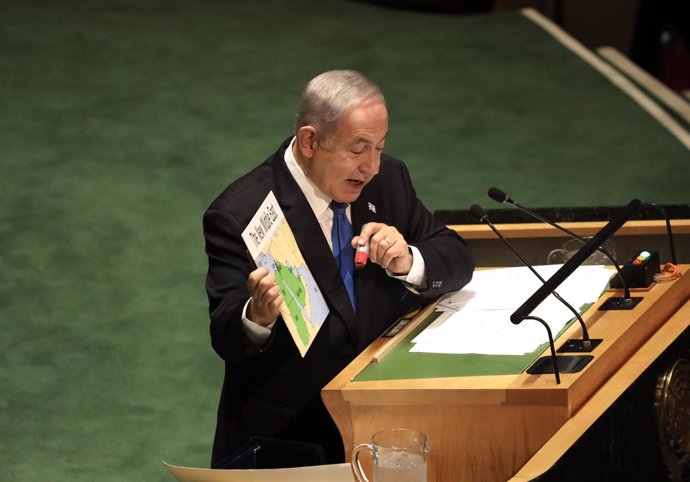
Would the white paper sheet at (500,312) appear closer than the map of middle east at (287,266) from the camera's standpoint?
No

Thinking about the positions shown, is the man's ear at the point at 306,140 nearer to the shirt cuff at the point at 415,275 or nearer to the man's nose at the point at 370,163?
the man's nose at the point at 370,163

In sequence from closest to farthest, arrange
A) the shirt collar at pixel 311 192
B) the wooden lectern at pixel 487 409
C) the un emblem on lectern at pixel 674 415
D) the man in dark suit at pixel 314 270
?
1. the wooden lectern at pixel 487 409
2. the un emblem on lectern at pixel 674 415
3. the man in dark suit at pixel 314 270
4. the shirt collar at pixel 311 192

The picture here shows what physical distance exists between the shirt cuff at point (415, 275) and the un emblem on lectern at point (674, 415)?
0.54 meters

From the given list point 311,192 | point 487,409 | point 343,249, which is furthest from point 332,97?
point 487,409

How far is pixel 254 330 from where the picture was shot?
2.50 m

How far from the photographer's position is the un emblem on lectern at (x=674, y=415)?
8.13 feet

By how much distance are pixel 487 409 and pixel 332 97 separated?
72 centimetres

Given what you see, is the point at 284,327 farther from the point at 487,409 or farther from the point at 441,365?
the point at 487,409

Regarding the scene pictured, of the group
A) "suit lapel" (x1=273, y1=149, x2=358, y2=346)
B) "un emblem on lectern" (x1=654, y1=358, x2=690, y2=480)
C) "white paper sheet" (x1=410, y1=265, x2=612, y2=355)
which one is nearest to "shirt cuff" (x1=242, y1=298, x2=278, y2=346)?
"suit lapel" (x1=273, y1=149, x2=358, y2=346)

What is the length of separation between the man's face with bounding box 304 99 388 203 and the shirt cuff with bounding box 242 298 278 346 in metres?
0.32

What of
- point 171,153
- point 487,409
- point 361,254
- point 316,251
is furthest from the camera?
point 171,153

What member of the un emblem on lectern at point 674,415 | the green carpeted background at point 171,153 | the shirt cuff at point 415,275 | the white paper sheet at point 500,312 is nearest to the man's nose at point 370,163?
the shirt cuff at point 415,275

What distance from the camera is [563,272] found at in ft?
7.82

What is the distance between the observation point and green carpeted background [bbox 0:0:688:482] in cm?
411
